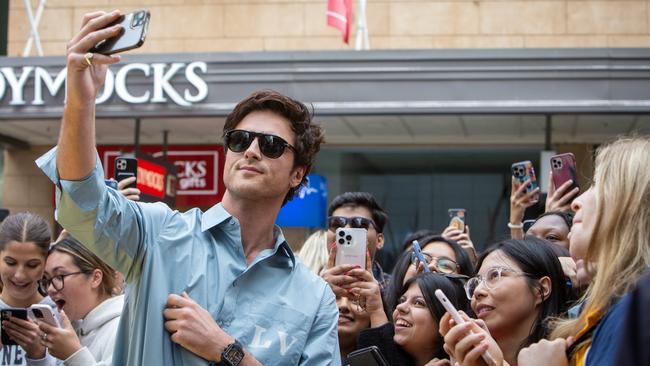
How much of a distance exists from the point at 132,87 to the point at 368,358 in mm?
8701

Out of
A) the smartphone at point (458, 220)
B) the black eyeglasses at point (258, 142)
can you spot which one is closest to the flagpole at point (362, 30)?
the smartphone at point (458, 220)

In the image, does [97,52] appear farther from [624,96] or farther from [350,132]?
[350,132]

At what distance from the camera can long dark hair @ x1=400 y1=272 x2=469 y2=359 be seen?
464 cm

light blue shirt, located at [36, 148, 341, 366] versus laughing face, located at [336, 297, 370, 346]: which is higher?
light blue shirt, located at [36, 148, 341, 366]

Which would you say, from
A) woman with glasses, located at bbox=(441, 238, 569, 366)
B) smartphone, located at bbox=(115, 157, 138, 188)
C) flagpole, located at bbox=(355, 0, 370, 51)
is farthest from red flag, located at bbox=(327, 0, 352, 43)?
woman with glasses, located at bbox=(441, 238, 569, 366)

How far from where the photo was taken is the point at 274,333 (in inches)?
125

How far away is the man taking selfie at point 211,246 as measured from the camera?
9.16 ft

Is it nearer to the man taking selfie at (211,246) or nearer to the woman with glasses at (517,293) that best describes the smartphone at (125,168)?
the man taking selfie at (211,246)

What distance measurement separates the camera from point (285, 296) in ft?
10.8

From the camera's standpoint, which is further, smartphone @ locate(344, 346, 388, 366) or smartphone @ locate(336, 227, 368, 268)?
smartphone @ locate(336, 227, 368, 268)

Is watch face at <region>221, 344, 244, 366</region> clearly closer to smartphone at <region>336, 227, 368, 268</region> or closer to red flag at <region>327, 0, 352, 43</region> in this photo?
smartphone at <region>336, 227, 368, 268</region>

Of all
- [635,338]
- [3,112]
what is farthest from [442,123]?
[635,338]

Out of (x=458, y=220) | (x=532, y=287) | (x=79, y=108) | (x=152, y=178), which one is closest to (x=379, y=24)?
(x=152, y=178)

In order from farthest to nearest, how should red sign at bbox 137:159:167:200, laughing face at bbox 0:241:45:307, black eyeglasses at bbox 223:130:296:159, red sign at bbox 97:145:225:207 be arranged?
red sign at bbox 97:145:225:207 < red sign at bbox 137:159:167:200 < laughing face at bbox 0:241:45:307 < black eyeglasses at bbox 223:130:296:159
